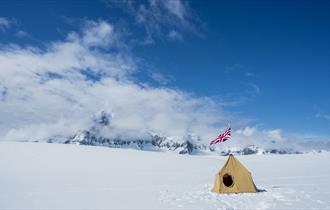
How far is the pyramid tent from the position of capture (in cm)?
2112

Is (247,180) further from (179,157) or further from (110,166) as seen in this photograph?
(179,157)

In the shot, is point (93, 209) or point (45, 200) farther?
point (45, 200)

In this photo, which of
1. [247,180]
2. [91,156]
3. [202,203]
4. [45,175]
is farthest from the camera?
[91,156]

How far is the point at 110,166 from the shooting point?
133ft

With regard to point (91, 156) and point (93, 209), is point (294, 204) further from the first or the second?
point (91, 156)

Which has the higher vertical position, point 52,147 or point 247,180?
point 52,147

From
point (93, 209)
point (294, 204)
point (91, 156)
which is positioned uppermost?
point (91, 156)

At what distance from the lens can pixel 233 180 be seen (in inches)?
A: 846

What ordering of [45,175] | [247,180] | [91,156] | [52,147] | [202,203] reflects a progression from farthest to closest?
[52,147] → [91,156] → [45,175] → [247,180] → [202,203]

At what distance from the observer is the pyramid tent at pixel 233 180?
21125 mm

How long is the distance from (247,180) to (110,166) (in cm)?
2280

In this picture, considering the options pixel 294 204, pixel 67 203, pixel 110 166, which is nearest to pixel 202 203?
pixel 294 204

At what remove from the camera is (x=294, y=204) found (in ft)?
53.4

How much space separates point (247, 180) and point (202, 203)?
5.53 meters
